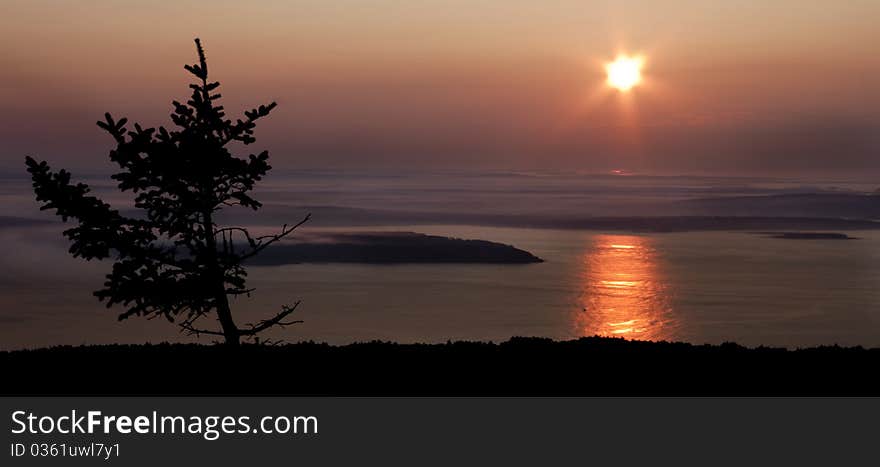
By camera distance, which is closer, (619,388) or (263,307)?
(619,388)

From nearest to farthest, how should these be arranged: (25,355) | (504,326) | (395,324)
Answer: (25,355) < (504,326) < (395,324)

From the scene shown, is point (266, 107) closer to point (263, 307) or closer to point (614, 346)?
point (614, 346)

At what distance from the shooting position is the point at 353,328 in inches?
5251

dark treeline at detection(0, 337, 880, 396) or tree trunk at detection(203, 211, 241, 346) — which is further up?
tree trunk at detection(203, 211, 241, 346)

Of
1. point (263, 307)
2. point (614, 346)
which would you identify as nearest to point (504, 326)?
point (263, 307)

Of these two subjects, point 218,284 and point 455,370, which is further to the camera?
point 218,284

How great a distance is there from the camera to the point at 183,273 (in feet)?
80.6

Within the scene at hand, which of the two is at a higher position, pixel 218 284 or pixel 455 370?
pixel 218 284

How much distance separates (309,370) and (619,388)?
733 centimetres

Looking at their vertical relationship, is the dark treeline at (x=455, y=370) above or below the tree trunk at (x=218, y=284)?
below

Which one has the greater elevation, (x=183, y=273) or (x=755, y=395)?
(x=183, y=273)

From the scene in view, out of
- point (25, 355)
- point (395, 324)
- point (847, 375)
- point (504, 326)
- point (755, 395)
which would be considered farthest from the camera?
point (395, 324)

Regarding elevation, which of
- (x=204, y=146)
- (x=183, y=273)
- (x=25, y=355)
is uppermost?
(x=204, y=146)

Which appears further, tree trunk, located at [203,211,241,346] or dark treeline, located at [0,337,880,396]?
tree trunk, located at [203,211,241,346]
